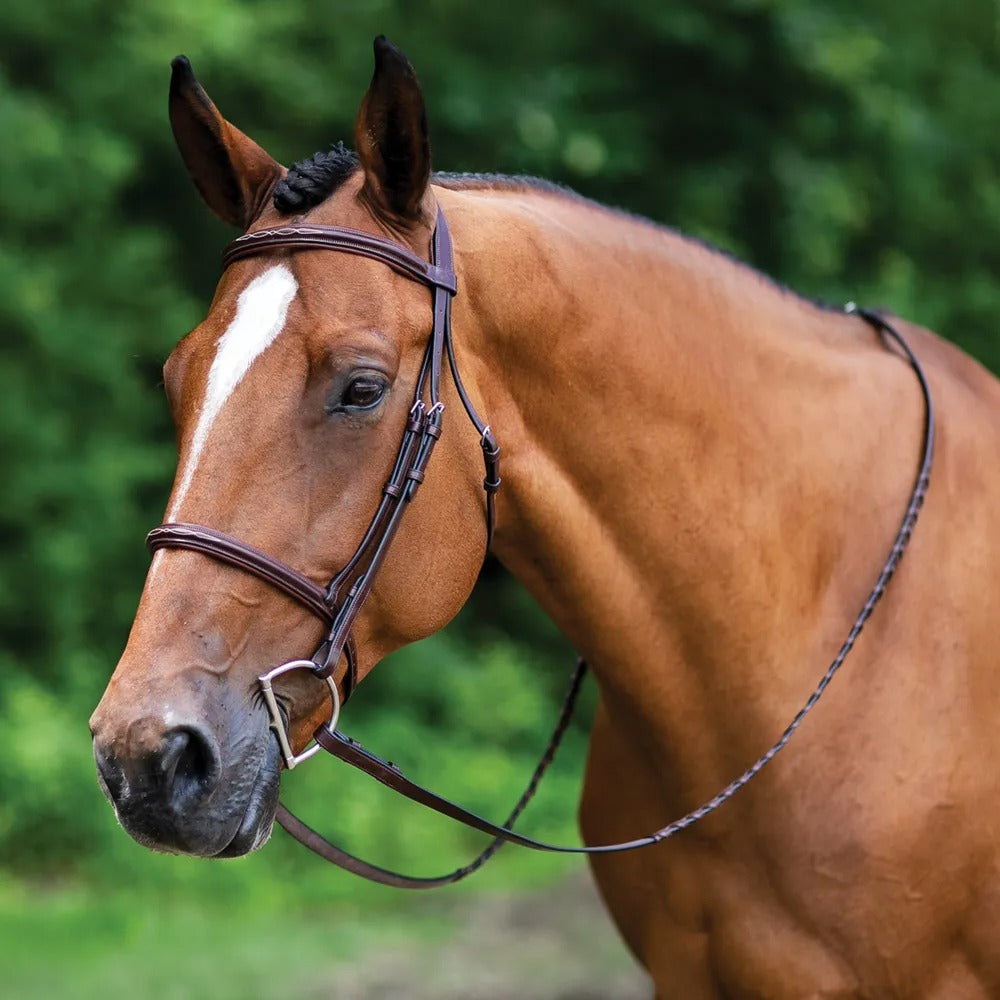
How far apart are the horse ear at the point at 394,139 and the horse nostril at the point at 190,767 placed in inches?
35.9

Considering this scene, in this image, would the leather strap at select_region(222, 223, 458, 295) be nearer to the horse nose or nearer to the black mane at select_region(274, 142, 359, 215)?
the black mane at select_region(274, 142, 359, 215)

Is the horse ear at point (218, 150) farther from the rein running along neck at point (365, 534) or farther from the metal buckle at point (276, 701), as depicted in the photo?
the metal buckle at point (276, 701)

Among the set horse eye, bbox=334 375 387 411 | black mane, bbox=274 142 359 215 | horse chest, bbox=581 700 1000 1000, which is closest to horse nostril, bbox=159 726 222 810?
horse eye, bbox=334 375 387 411

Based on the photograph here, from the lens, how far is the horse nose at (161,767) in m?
1.93

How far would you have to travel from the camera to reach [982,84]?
8.44m

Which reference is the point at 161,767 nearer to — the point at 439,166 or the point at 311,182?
the point at 311,182

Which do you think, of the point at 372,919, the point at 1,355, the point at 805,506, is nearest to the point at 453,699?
the point at 372,919

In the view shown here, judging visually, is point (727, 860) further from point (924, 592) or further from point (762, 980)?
point (924, 592)

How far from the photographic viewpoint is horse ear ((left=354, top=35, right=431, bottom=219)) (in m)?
2.14

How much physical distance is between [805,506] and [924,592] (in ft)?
0.93

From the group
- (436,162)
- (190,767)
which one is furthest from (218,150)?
(436,162)

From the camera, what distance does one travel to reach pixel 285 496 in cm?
208

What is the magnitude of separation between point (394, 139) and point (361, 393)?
17.0 inches

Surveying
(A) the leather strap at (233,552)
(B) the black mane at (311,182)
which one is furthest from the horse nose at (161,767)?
(B) the black mane at (311,182)
